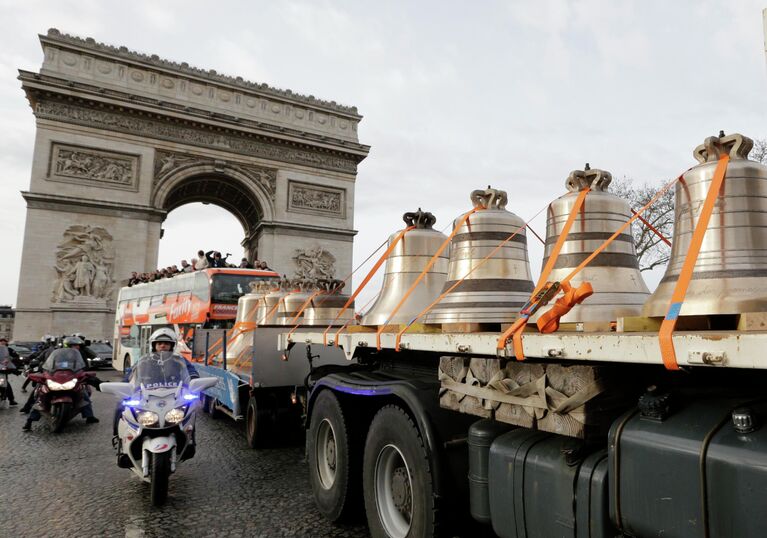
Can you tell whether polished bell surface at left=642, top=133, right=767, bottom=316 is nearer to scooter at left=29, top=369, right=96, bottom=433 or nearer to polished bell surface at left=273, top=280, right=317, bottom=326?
polished bell surface at left=273, top=280, right=317, bottom=326

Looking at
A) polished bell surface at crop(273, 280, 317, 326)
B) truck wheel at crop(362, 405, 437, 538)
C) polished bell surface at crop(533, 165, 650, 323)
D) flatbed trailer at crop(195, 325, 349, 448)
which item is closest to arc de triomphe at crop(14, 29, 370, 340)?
polished bell surface at crop(273, 280, 317, 326)

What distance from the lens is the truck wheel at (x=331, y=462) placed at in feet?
13.7

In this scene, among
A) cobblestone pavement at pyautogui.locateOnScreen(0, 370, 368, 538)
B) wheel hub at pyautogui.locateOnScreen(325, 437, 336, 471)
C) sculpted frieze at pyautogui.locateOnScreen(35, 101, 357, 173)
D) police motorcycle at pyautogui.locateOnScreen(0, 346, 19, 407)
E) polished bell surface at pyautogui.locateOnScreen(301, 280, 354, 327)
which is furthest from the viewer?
sculpted frieze at pyautogui.locateOnScreen(35, 101, 357, 173)

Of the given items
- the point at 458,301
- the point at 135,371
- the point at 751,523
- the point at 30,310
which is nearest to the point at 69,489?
the point at 135,371

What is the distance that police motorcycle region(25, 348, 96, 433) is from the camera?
29.0 feet

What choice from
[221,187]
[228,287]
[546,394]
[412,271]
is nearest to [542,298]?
[546,394]

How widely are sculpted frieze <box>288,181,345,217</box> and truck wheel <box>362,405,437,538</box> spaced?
29030 mm

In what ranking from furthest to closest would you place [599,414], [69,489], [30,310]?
[30,310] < [69,489] < [599,414]

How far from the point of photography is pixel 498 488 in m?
2.71

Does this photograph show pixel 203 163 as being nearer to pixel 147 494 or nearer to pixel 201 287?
pixel 201 287

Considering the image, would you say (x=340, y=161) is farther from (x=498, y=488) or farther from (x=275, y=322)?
(x=498, y=488)

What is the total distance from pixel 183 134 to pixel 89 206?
6854 millimetres

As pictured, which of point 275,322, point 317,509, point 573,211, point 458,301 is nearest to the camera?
point 573,211

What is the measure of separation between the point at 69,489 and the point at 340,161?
98.7 feet
